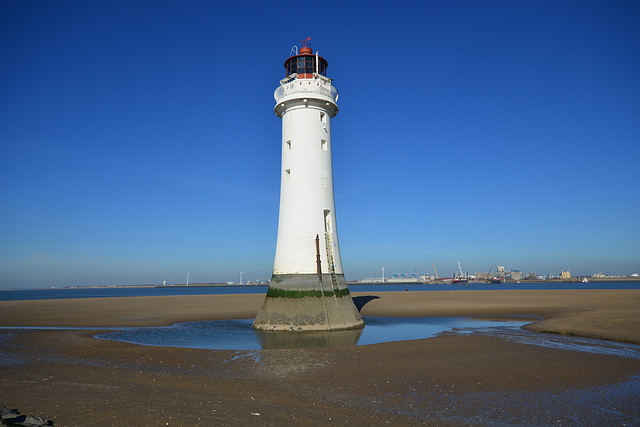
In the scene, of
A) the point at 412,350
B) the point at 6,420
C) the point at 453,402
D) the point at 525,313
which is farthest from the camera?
the point at 525,313

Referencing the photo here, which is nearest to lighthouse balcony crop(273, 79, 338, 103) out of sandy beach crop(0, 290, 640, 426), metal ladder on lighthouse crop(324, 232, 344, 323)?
metal ladder on lighthouse crop(324, 232, 344, 323)

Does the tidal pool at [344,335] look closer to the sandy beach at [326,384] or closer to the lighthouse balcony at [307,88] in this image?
the sandy beach at [326,384]

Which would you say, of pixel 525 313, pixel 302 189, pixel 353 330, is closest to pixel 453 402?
pixel 353 330

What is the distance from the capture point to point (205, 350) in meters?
16.6

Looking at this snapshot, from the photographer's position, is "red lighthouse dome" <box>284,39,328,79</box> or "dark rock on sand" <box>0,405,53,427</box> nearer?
"dark rock on sand" <box>0,405,53,427</box>

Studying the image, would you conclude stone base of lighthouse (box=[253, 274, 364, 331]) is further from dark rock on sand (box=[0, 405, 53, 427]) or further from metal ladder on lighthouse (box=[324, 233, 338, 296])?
dark rock on sand (box=[0, 405, 53, 427])

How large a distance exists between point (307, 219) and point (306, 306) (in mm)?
4747

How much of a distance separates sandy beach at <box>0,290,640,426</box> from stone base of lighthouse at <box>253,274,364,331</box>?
5.01m

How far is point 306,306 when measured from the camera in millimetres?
21547

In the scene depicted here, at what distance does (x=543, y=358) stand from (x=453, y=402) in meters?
6.60

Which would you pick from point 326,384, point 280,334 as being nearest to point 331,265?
point 280,334

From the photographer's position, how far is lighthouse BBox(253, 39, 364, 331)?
21750mm

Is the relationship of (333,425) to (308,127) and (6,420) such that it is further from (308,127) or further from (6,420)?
(308,127)

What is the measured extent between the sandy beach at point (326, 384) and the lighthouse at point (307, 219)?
539 centimetres
